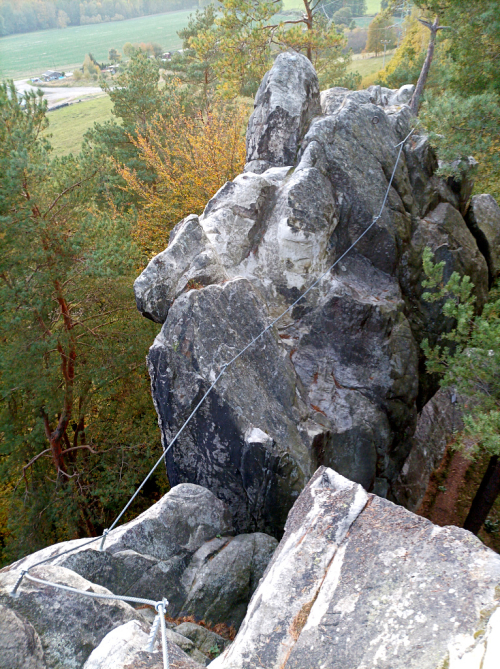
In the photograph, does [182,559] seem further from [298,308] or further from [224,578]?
[298,308]

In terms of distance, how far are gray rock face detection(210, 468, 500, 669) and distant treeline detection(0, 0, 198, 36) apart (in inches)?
2445

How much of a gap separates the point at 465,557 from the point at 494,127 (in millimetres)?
9243

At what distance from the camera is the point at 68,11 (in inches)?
2594

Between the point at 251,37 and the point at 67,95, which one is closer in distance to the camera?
the point at 251,37

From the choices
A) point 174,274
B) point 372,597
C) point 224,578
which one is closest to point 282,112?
point 174,274

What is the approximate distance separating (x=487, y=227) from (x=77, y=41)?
84199 millimetres

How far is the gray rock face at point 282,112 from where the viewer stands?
11.4 m

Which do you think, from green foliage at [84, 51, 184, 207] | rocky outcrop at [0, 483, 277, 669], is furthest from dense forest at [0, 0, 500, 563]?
green foliage at [84, 51, 184, 207]

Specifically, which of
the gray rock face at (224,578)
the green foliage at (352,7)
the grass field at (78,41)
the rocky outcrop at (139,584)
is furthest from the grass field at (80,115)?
the gray rock face at (224,578)

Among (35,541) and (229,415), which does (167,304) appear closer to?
(229,415)

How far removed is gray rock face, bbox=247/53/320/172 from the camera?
11.4 m

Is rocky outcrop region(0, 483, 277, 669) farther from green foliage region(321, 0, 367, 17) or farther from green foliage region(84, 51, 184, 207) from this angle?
green foliage region(321, 0, 367, 17)

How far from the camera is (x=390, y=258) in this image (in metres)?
10.7

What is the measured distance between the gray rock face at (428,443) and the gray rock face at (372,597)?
852cm
